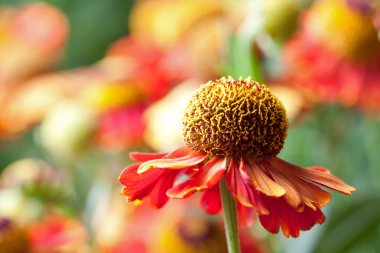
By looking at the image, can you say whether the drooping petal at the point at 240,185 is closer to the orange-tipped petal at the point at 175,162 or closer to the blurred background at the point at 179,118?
the orange-tipped petal at the point at 175,162

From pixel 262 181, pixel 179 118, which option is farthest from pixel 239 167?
pixel 179 118

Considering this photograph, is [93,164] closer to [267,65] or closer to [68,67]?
[267,65]

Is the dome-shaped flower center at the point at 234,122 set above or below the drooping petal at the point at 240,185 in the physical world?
above

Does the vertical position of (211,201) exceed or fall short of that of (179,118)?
it falls short

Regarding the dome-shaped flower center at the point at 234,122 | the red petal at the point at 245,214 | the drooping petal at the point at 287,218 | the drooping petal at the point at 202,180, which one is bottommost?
the drooping petal at the point at 287,218

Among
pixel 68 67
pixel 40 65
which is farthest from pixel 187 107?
pixel 68 67

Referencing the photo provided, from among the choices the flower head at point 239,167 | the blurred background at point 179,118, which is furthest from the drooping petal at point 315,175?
the blurred background at point 179,118

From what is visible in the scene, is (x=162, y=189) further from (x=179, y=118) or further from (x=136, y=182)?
(x=179, y=118)

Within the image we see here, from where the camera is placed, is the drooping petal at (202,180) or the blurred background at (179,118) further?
the blurred background at (179,118)
